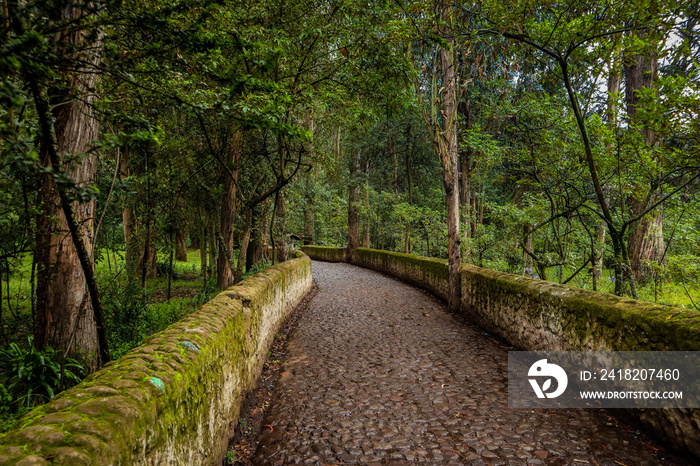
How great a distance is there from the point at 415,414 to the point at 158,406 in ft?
8.88

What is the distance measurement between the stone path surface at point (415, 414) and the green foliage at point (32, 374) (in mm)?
2533

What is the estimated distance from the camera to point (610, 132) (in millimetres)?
5547

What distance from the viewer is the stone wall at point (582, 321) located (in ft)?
9.36

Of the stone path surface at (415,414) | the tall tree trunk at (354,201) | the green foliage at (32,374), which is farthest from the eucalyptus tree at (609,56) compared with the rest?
the tall tree trunk at (354,201)

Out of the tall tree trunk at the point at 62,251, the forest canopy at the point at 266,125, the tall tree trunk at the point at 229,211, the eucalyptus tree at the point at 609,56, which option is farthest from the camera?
the tall tree trunk at the point at 229,211

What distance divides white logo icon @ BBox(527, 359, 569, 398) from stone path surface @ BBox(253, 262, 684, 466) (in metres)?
0.38

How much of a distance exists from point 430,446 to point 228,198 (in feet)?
24.9

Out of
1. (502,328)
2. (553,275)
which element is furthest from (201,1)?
(553,275)

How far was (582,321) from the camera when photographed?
13.1 feet

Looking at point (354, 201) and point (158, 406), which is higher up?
point (354, 201)

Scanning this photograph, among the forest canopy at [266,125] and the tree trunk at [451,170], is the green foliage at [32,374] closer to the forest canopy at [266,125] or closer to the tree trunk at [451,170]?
the forest canopy at [266,125]

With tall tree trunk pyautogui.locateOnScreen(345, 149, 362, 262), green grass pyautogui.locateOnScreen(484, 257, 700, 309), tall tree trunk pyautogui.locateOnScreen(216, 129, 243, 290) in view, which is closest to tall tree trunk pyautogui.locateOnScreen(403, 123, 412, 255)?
tall tree trunk pyautogui.locateOnScreen(345, 149, 362, 262)

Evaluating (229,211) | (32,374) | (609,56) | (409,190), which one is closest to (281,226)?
(229,211)

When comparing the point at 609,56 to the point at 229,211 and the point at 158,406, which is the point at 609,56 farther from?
the point at 229,211
